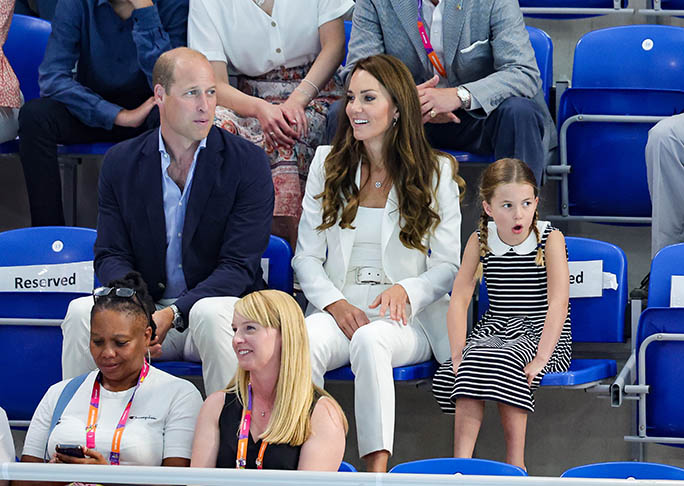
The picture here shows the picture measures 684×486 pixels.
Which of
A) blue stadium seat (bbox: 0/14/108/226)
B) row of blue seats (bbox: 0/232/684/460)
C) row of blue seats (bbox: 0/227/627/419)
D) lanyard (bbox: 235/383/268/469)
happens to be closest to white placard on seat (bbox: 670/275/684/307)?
row of blue seats (bbox: 0/232/684/460)

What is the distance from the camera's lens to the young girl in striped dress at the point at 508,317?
2.79 metres

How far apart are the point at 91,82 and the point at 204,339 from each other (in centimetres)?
144

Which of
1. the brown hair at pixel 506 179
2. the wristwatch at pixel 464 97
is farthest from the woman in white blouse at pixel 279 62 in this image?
the brown hair at pixel 506 179

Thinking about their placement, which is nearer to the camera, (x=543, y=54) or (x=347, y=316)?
(x=347, y=316)

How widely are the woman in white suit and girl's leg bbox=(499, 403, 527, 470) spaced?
1.10 ft

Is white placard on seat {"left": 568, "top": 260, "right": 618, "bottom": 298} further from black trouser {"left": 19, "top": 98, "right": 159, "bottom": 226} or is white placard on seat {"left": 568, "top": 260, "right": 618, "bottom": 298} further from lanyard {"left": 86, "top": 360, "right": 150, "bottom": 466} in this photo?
black trouser {"left": 19, "top": 98, "right": 159, "bottom": 226}

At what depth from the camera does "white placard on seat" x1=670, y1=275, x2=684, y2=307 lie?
2.99m

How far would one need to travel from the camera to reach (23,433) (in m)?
3.44

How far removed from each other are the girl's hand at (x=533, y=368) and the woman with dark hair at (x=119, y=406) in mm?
839

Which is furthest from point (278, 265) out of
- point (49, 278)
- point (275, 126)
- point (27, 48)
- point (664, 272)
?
point (27, 48)

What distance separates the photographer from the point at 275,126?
3.64 meters

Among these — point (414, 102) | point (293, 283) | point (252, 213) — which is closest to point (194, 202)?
point (252, 213)

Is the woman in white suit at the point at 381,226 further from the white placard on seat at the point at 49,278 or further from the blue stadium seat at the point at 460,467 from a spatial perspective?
the blue stadium seat at the point at 460,467

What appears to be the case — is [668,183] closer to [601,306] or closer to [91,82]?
[601,306]
